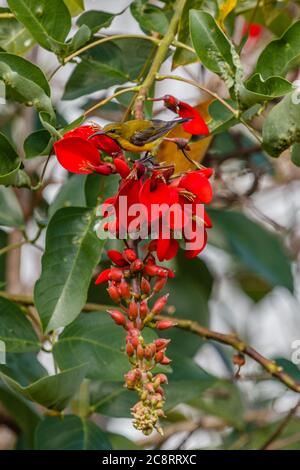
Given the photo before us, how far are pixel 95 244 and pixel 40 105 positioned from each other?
151 mm

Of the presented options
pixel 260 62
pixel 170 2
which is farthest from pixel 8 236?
pixel 260 62

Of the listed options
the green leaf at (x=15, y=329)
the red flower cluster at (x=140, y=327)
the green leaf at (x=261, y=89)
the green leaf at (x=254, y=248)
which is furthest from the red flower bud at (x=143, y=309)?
the green leaf at (x=254, y=248)

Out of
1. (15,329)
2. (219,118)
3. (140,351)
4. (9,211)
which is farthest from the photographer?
(9,211)

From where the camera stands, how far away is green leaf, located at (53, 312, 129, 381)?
0.97m

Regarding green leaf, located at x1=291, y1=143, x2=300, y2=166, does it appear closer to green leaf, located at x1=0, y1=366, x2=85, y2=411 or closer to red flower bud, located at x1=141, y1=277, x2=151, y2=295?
red flower bud, located at x1=141, y1=277, x2=151, y2=295

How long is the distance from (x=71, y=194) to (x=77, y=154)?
48 cm

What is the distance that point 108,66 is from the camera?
3.24 ft

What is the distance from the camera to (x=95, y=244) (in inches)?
34.0

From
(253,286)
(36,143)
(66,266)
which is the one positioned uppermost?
(36,143)

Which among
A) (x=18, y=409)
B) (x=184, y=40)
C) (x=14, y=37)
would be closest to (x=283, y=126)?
(x=184, y=40)

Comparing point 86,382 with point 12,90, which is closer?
point 12,90

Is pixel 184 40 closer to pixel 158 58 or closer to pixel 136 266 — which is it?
pixel 158 58

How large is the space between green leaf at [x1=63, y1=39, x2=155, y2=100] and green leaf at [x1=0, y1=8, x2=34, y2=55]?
0.22ft

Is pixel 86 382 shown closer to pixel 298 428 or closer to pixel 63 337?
pixel 63 337
